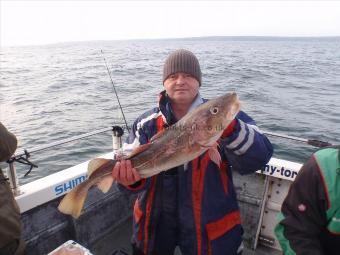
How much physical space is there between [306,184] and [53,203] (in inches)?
112

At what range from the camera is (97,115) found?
595 inches

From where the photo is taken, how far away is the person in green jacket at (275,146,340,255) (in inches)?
87.1

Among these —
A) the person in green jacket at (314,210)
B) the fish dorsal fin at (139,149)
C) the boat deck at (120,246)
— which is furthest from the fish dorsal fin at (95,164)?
the boat deck at (120,246)

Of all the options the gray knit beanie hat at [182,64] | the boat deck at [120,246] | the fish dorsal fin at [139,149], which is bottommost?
the boat deck at [120,246]

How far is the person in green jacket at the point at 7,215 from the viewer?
2.80 meters

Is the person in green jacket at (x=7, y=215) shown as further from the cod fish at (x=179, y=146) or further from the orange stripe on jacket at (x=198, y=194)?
the orange stripe on jacket at (x=198, y=194)

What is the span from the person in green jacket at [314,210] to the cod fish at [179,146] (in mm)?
651

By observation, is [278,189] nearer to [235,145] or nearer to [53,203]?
[235,145]

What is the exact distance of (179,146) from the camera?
2.67 meters

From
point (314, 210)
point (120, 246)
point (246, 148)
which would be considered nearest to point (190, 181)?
point (246, 148)

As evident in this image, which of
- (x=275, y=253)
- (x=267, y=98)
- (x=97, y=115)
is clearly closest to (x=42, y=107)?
(x=97, y=115)

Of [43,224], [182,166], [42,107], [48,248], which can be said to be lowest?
[42,107]

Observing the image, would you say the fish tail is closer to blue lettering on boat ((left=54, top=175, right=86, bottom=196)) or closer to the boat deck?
A: blue lettering on boat ((left=54, top=175, right=86, bottom=196))

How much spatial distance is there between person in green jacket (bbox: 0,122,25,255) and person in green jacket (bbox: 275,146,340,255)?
87.3 inches
